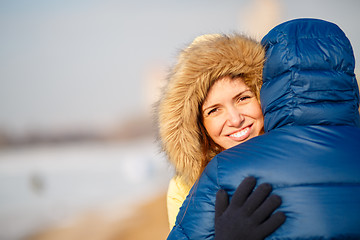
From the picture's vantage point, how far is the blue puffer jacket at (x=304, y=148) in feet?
3.59

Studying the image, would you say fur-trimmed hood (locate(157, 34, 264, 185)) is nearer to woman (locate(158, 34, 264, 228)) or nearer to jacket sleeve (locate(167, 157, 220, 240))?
woman (locate(158, 34, 264, 228))

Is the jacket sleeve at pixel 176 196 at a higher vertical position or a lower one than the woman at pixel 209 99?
lower

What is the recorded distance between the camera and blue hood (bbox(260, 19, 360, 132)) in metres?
1.35

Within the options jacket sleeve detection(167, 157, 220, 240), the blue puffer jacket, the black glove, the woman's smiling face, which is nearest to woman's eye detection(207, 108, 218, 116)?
the woman's smiling face

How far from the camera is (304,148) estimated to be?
1147 mm

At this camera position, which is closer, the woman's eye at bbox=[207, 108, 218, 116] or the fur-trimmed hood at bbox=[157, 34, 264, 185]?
the fur-trimmed hood at bbox=[157, 34, 264, 185]

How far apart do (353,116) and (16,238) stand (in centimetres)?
823

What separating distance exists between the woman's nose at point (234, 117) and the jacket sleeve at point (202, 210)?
0.50m

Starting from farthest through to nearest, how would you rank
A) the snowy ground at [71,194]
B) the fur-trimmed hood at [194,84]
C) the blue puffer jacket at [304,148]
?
the snowy ground at [71,194]
the fur-trimmed hood at [194,84]
the blue puffer jacket at [304,148]

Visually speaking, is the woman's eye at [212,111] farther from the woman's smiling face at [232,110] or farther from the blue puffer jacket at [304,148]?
the blue puffer jacket at [304,148]

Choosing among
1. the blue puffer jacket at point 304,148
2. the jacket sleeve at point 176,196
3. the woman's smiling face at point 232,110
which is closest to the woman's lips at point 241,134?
the woman's smiling face at point 232,110

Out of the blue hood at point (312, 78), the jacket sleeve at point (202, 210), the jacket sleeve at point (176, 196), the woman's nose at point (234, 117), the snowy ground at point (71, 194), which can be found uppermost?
the blue hood at point (312, 78)

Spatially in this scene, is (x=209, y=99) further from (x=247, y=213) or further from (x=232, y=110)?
(x=247, y=213)

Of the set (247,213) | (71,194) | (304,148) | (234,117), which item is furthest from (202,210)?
(71,194)
